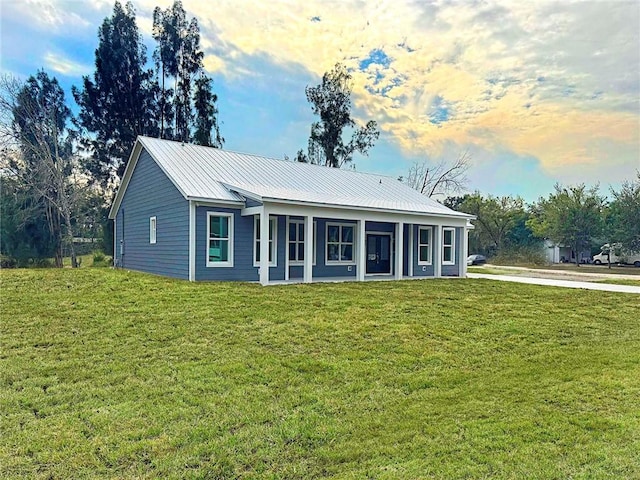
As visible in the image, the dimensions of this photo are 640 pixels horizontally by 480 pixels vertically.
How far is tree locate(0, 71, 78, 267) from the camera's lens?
79.3 ft

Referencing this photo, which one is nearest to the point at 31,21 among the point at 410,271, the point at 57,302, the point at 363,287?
the point at 57,302

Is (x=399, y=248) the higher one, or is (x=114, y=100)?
(x=114, y=100)

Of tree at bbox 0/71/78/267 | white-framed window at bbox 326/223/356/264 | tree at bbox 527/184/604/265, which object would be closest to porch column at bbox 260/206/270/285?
white-framed window at bbox 326/223/356/264

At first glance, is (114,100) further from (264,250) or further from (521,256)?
(521,256)

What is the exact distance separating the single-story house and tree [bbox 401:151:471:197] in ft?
63.2

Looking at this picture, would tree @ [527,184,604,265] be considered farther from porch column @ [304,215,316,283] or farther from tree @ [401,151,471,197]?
porch column @ [304,215,316,283]

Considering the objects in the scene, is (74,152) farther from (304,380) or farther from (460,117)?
(304,380)

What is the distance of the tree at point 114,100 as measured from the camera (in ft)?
90.2

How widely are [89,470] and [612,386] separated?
18.0 ft

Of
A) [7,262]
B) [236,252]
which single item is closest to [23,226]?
[7,262]

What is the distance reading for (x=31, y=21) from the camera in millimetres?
11781

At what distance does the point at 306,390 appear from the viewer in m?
4.84

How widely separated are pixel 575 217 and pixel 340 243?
2808 cm

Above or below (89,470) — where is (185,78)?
above
